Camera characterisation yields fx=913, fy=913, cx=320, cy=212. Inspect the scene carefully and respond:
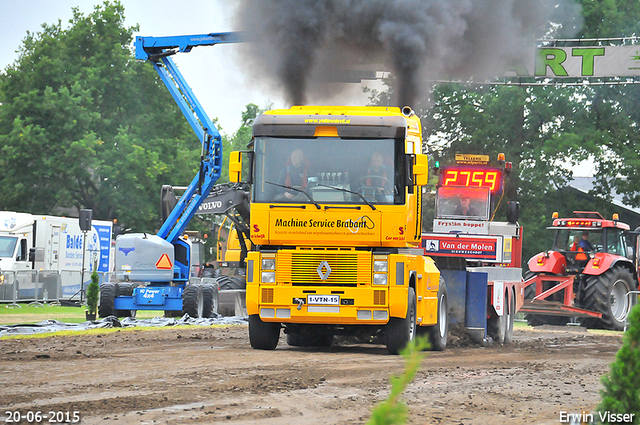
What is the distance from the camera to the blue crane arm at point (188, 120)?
22672 mm

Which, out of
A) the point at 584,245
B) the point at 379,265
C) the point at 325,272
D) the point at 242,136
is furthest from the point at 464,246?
the point at 242,136

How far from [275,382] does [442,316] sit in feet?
20.5

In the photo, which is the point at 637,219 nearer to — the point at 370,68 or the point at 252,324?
the point at 370,68

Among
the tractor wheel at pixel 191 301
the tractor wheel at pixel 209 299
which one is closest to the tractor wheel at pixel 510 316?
the tractor wheel at pixel 191 301

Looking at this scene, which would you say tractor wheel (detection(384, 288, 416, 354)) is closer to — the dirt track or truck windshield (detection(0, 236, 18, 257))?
the dirt track

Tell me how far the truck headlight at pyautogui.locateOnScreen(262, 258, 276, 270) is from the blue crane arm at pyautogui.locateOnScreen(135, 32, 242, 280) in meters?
9.55

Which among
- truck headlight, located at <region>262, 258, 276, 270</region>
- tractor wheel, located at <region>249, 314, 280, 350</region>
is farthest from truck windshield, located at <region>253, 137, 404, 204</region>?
tractor wheel, located at <region>249, 314, 280, 350</region>

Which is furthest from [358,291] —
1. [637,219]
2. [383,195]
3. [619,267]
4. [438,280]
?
[637,219]

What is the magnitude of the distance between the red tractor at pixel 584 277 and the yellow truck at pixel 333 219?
869 centimetres

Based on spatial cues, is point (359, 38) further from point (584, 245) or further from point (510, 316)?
point (584, 245)

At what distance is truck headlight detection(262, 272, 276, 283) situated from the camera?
43.4 feet

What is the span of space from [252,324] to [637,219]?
36.4m

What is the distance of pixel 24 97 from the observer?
47.9 meters

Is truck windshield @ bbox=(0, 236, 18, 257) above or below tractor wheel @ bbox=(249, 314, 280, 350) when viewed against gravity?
above
